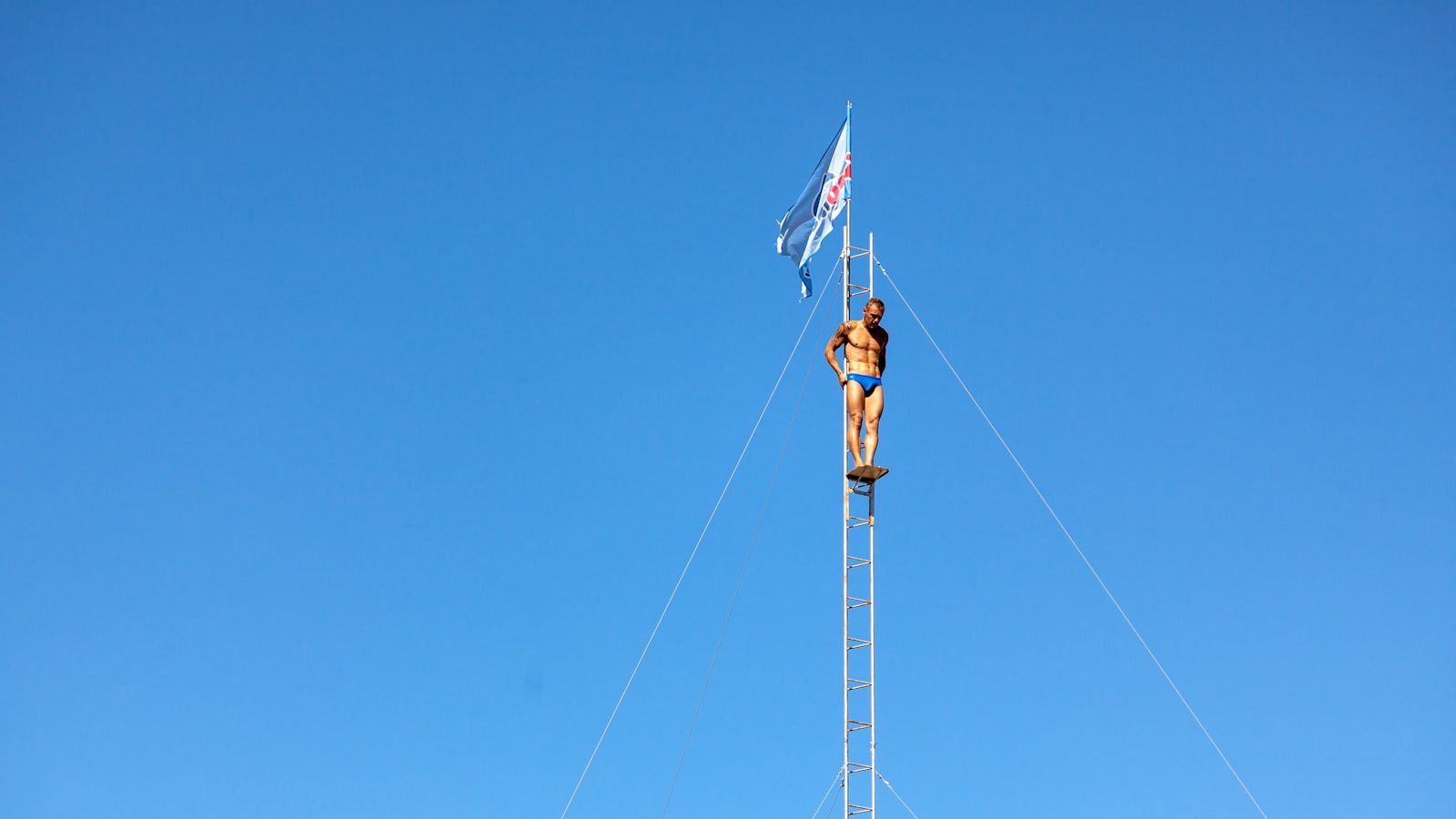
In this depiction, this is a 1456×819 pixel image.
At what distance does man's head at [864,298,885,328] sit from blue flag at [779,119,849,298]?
10.3 ft

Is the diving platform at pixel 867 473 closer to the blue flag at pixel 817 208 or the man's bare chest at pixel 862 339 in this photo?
the man's bare chest at pixel 862 339

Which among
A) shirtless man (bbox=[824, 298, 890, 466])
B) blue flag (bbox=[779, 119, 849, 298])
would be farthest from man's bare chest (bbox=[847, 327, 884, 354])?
blue flag (bbox=[779, 119, 849, 298])

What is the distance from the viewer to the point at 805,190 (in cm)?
3538

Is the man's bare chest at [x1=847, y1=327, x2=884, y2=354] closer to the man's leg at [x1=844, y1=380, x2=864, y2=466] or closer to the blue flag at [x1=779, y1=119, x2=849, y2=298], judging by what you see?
the man's leg at [x1=844, y1=380, x2=864, y2=466]

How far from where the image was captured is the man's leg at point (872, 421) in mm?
31139

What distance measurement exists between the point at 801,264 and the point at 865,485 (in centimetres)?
574

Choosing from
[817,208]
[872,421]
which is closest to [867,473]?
[872,421]

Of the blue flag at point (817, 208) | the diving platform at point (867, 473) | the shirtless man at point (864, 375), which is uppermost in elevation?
the blue flag at point (817, 208)

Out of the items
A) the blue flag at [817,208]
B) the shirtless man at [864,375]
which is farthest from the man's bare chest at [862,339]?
the blue flag at [817,208]

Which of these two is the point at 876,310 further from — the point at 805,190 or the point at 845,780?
the point at 845,780

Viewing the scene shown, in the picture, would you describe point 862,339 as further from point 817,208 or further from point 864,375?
point 817,208

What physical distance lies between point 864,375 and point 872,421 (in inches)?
31.6

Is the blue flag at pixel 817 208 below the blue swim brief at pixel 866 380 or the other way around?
the other way around

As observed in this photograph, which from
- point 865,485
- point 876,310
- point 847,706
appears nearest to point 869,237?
point 876,310
